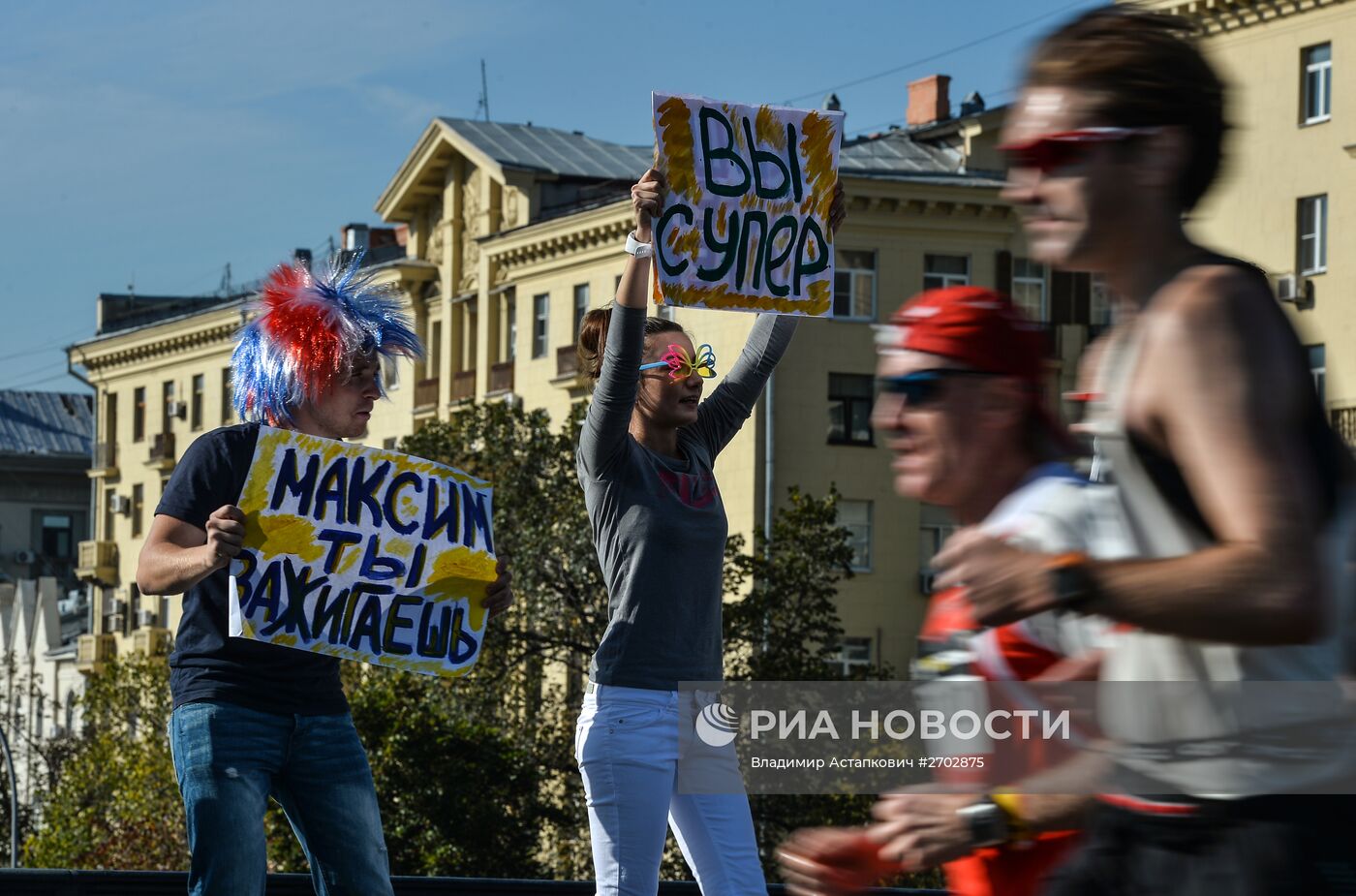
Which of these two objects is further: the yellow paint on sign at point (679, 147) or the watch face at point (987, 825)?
the yellow paint on sign at point (679, 147)

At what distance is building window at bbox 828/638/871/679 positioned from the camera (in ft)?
158

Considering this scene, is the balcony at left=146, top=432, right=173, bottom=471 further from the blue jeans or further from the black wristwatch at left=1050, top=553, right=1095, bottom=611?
the black wristwatch at left=1050, top=553, right=1095, bottom=611

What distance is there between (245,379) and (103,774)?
2175 inches

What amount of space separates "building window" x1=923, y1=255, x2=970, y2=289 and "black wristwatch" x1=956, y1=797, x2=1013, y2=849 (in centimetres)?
5052

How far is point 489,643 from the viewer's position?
138 ft

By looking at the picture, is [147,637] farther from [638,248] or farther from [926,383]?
[926,383]

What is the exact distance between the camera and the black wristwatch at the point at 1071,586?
9.46 ft

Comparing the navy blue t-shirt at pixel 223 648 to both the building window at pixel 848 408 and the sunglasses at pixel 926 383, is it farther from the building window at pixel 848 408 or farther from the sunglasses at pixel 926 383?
the building window at pixel 848 408

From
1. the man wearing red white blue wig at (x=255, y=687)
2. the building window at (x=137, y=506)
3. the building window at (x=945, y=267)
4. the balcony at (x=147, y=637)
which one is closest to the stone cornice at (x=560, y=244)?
the building window at (x=945, y=267)

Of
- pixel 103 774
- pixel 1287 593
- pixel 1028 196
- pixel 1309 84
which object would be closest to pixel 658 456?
pixel 1028 196

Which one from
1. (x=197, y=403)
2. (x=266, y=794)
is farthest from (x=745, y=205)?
(x=197, y=403)

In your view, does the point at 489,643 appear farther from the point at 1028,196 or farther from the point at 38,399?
the point at 38,399

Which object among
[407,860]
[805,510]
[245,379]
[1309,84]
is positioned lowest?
[407,860]

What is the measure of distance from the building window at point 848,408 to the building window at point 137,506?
35688mm
